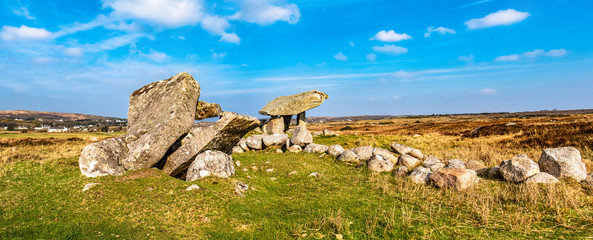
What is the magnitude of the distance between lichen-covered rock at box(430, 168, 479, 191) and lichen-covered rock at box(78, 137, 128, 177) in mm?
10027

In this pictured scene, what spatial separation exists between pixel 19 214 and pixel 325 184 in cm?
783

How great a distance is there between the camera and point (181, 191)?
7.12 m

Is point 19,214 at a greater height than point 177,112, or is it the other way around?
point 177,112

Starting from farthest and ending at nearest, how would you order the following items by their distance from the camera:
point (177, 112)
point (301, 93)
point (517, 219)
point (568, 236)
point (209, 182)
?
point (301, 93)
point (177, 112)
point (209, 182)
point (517, 219)
point (568, 236)

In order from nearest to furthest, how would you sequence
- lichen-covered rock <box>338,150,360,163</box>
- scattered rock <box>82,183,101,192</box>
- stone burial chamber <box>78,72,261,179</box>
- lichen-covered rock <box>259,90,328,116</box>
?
scattered rock <box>82,183,101,192</box> < stone burial chamber <box>78,72,261,179</box> < lichen-covered rock <box>338,150,360,163</box> < lichen-covered rock <box>259,90,328,116</box>

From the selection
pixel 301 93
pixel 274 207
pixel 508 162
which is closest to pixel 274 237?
pixel 274 207

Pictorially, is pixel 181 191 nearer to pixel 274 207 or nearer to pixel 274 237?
pixel 274 207

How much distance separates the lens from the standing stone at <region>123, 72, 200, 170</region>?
895 centimetres

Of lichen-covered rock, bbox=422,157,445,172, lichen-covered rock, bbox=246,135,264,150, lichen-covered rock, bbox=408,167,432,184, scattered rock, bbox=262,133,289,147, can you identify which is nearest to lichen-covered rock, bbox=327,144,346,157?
scattered rock, bbox=262,133,289,147

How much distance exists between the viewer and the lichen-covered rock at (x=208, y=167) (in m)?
8.85

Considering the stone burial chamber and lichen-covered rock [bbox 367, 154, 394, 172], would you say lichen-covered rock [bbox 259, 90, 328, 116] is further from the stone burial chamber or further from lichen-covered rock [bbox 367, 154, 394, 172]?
the stone burial chamber

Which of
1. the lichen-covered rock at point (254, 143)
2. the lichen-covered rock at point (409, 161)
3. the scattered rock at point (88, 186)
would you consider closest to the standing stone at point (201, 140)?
the scattered rock at point (88, 186)

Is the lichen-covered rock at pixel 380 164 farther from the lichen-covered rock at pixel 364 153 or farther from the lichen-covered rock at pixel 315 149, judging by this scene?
the lichen-covered rock at pixel 315 149

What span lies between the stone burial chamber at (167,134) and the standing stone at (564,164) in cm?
1069
